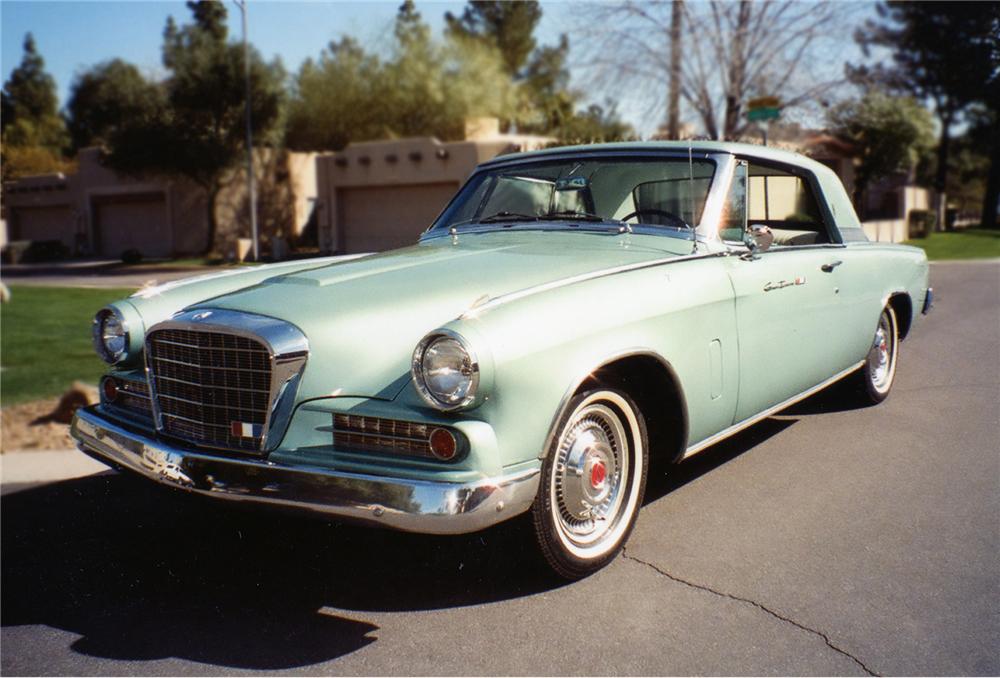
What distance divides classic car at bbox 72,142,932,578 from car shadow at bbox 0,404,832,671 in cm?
25

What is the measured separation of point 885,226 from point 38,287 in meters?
22.0

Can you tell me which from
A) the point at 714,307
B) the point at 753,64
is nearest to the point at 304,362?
the point at 714,307

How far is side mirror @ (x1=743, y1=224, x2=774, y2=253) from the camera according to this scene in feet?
13.7

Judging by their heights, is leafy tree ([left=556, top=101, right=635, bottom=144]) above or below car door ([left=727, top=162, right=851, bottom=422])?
above

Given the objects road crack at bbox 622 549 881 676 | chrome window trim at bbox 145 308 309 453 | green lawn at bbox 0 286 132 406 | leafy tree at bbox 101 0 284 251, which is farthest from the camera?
leafy tree at bbox 101 0 284 251

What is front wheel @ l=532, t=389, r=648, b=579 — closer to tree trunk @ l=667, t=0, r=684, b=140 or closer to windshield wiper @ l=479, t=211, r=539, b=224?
windshield wiper @ l=479, t=211, r=539, b=224

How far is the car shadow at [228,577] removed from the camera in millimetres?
2891

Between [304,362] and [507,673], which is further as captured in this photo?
[304,362]

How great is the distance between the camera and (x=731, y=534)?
144 inches

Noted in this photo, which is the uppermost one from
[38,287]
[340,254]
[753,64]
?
[753,64]

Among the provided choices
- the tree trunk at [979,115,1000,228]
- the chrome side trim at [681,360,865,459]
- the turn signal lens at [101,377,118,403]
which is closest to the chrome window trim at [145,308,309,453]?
the turn signal lens at [101,377,118,403]

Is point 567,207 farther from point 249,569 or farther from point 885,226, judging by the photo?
point 885,226

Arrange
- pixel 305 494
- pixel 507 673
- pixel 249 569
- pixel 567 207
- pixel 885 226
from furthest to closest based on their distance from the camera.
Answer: pixel 885 226 < pixel 567 207 < pixel 249 569 < pixel 305 494 < pixel 507 673

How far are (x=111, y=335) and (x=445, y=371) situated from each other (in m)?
1.88
